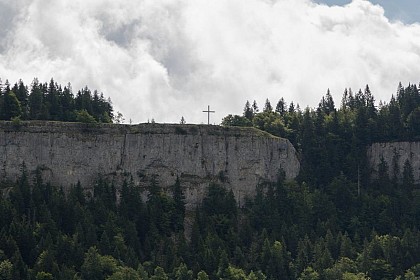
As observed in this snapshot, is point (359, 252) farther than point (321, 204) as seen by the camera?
No

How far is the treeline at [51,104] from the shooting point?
15725 centimetres

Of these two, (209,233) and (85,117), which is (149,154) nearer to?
(85,117)

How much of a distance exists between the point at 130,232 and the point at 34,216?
10.4 meters

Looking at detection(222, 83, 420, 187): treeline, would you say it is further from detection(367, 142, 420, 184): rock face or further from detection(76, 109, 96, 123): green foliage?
detection(76, 109, 96, 123): green foliage

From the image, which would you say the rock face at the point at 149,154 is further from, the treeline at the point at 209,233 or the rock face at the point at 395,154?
the rock face at the point at 395,154

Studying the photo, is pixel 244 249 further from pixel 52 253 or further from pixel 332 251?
pixel 52 253

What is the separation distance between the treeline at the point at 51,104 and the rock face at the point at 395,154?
1338 inches

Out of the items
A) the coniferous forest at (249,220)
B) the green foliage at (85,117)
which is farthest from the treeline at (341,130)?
the green foliage at (85,117)

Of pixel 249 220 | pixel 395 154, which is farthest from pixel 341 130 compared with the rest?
pixel 249 220

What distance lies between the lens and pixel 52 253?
130250mm

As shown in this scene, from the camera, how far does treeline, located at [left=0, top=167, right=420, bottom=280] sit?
435 ft

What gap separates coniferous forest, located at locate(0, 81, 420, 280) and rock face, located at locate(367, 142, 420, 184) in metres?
1.11

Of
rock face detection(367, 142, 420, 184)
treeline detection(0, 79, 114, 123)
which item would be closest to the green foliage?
treeline detection(0, 79, 114, 123)

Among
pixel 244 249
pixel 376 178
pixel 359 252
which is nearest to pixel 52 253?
pixel 244 249
